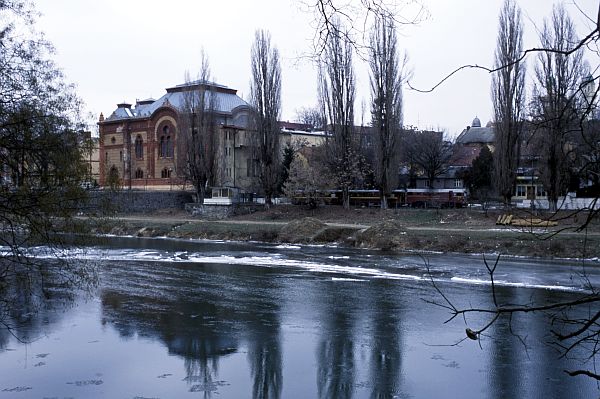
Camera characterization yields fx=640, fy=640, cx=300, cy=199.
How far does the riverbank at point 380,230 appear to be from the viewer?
97.3ft

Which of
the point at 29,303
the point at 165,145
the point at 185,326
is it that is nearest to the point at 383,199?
the point at 165,145

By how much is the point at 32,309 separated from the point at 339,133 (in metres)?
34.3

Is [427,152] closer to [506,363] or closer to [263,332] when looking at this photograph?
[263,332]

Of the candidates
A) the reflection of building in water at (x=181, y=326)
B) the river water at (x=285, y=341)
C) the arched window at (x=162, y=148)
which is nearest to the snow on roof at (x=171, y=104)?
the arched window at (x=162, y=148)

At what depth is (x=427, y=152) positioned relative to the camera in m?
61.3

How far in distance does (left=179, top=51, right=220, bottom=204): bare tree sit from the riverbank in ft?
12.1

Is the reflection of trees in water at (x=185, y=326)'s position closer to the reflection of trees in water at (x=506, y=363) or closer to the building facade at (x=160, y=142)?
the reflection of trees in water at (x=506, y=363)

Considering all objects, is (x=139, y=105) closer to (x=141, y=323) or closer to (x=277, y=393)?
(x=141, y=323)

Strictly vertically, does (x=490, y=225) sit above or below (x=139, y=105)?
below

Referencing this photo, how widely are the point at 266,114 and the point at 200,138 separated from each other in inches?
252

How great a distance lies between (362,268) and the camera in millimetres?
24562

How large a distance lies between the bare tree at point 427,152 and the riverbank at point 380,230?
16.9 m

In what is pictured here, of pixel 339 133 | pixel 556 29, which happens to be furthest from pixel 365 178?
pixel 556 29

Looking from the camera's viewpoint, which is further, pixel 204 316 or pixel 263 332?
pixel 204 316
